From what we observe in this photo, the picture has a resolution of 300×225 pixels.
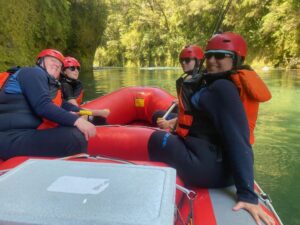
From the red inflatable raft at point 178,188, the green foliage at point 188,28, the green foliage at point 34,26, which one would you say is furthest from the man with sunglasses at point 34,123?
the green foliage at point 188,28

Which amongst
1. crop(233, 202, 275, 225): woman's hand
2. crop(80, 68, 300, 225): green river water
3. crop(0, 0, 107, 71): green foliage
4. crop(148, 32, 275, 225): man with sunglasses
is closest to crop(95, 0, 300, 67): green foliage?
crop(0, 0, 107, 71): green foliage

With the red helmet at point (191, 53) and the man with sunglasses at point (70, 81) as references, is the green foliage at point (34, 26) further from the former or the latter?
the red helmet at point (191, 53)

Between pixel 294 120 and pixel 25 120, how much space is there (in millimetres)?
4959

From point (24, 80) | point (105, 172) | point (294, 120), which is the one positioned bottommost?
point (294, 120)

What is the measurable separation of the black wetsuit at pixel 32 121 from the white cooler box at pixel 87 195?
802mm

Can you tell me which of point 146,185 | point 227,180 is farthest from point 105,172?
point 227,180

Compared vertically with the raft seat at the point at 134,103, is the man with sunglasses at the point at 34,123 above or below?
above

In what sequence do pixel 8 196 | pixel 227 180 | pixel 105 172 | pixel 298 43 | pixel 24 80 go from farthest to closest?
pixel 298 43, pixel 24 80, pixel 227 180, pixel 105 172, pixel 8 196

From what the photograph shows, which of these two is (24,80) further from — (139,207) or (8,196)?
(139,207)

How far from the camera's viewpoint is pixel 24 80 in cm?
200

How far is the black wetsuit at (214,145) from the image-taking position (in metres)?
1.49

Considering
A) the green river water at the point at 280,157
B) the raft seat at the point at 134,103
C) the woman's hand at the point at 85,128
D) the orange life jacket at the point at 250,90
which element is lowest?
the green river water at the point at 280,157

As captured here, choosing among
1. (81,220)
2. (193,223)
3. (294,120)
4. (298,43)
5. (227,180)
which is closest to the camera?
(81,220)

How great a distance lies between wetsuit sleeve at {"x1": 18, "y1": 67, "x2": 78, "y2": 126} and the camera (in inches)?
78.4
